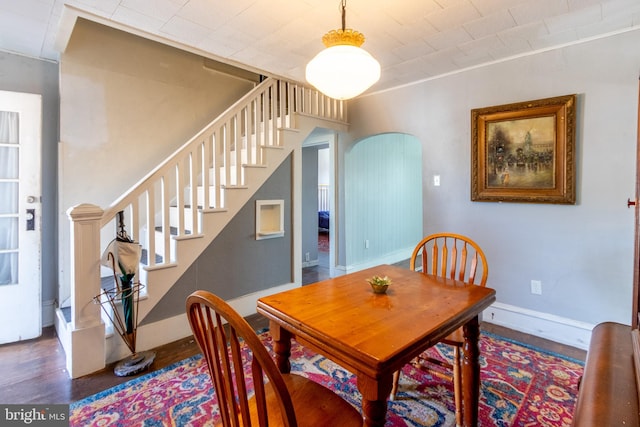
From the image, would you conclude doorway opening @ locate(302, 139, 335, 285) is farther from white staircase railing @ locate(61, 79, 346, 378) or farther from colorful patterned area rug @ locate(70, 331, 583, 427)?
colorful patterned area rug @ locate(70, 331, 583, 427)

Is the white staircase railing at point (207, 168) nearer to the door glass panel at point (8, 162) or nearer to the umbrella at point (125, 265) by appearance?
the umbrella at point (125, 265)

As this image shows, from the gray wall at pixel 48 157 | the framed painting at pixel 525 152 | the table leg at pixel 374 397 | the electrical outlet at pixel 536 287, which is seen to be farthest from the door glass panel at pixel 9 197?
the electrical outlet at pixel 536 287

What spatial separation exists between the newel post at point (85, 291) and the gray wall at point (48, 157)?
3.86 ft

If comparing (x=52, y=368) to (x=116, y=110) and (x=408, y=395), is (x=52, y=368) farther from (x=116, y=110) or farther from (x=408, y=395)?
(x=408, y=395)

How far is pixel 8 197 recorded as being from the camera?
8.71ft

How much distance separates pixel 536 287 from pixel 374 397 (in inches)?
97.3

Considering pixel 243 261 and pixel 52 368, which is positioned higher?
pixel 243 261

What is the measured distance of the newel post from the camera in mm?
2088

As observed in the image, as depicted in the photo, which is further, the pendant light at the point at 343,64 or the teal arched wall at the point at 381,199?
the teal arched wall at the point at 381,199

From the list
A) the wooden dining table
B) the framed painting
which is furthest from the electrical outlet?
the wooden dining table

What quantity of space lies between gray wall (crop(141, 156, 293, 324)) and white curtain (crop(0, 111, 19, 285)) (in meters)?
A: 1.27

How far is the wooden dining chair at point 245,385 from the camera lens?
806 millimetres

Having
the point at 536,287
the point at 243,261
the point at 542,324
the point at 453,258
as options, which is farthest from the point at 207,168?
the point at 542,324

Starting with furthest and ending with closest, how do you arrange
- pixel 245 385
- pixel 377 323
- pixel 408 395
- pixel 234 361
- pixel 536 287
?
pixel 536 287
pixel 408 395
pixel 377 323
pixel 245 385
pixel 234 361
